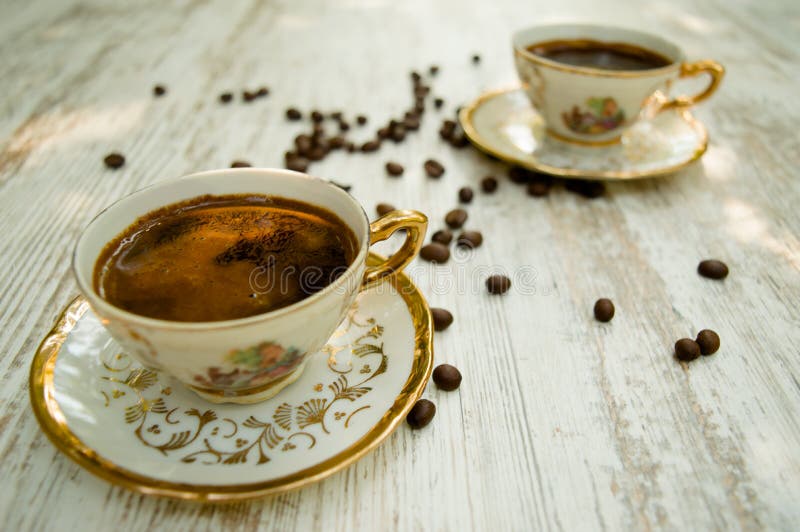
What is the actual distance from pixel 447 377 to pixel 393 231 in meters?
0.29

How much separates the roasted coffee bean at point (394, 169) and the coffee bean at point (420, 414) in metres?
0.95

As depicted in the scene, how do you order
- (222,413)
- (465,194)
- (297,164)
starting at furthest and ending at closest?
(297,164)
(465,194)
(222,413)

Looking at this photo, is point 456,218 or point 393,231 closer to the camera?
point 393,231

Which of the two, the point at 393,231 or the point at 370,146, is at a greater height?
the point at 393,231

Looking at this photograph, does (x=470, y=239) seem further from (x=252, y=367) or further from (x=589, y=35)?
(x=589, y=35)

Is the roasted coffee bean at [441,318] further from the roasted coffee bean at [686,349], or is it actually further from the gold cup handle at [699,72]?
the gold cup handle at [699,72]

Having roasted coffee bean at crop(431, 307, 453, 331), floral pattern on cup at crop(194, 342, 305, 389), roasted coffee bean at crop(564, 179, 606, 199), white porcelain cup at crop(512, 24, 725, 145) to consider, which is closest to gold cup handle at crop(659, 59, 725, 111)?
white porcelain cup at crop(512, 24, 725, 145)

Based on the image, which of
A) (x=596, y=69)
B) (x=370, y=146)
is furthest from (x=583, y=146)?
(x=370, y=146)

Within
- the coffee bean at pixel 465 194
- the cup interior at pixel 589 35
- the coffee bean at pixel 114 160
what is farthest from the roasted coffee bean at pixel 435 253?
the coffee bean at pixel 114 160

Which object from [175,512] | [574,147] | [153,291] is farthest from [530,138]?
[175,512]

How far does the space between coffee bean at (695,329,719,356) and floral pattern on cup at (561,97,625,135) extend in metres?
0.79

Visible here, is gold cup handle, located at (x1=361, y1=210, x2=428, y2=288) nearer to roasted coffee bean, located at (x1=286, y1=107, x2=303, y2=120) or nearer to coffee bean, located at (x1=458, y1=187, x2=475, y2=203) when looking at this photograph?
coffee bean, located at (x1=458, y1=187, x2=475, y2=203)

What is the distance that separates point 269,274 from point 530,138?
3.87 ft

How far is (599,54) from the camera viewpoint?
1.98 metres
